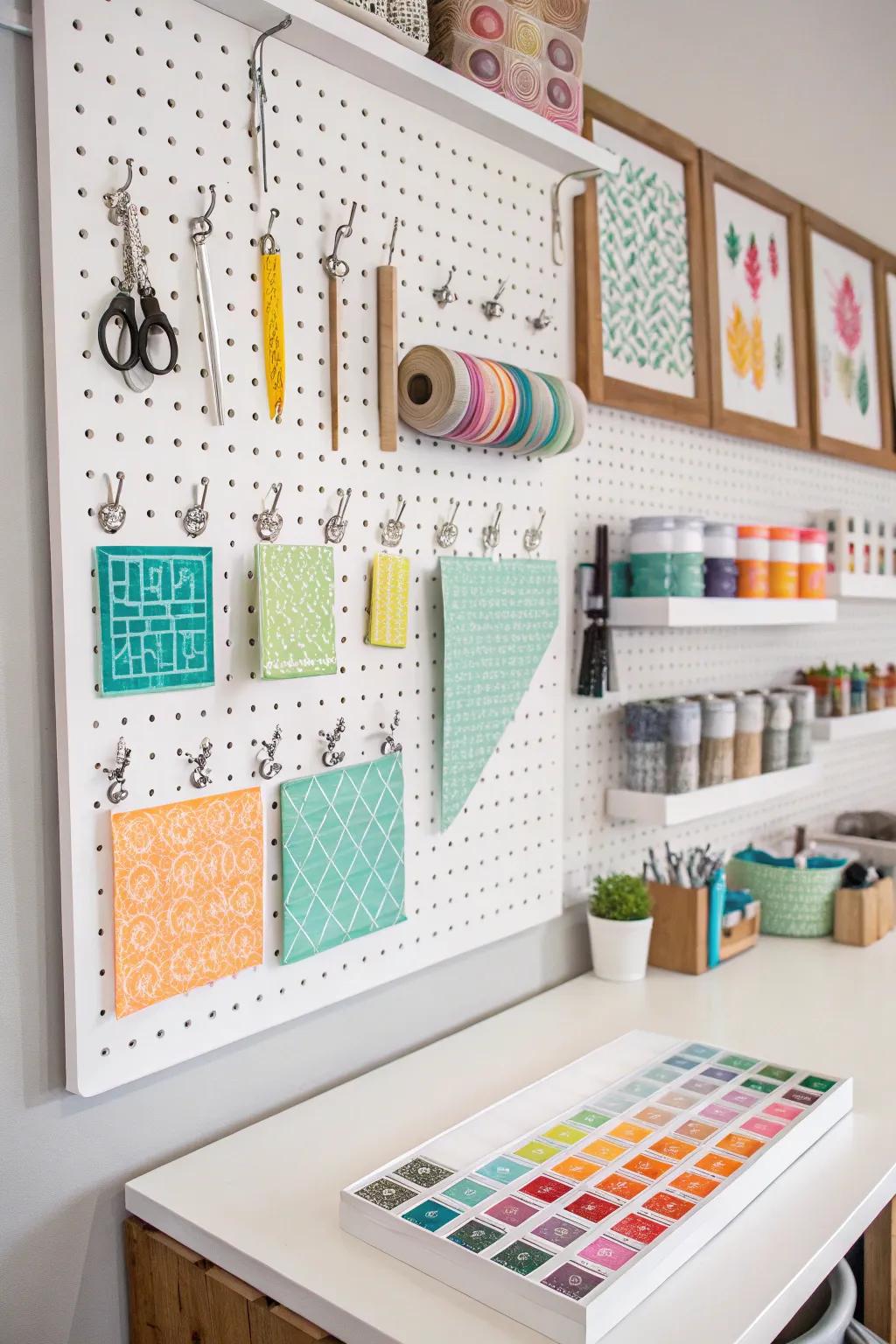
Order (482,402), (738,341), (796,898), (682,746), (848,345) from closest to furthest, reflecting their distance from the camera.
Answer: (482,402), (682,746), (796,898), (738,341), (848,345)

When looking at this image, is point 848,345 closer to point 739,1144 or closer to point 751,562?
point 751,562

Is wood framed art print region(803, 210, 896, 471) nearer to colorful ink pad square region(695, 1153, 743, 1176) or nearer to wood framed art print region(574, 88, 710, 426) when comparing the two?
wood framed art print region(574, 88, 710, 426)

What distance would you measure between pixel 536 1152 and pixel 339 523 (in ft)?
2.26

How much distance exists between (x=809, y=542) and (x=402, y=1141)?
1.31 m

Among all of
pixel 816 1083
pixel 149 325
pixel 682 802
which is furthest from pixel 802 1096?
pixel 149 325

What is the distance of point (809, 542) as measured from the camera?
2037 millimetres

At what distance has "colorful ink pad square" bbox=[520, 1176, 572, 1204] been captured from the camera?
102 cm

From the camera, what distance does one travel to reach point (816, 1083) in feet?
4.10

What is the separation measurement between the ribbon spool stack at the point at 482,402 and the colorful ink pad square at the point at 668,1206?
838 millimetres

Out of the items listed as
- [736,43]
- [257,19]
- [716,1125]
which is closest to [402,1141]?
[716,1125]

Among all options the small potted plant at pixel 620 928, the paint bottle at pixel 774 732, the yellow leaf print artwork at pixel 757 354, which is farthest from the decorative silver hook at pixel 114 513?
the yellow leaf print artwork at pixel 757 354

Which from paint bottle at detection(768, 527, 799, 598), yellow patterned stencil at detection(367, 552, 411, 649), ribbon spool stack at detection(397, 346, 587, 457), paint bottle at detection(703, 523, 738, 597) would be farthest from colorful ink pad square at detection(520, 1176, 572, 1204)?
paint bottle at detection(768, 527, 799, 598)

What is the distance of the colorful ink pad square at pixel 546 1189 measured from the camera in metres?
1.02

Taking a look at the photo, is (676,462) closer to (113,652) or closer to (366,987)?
(366,987)
